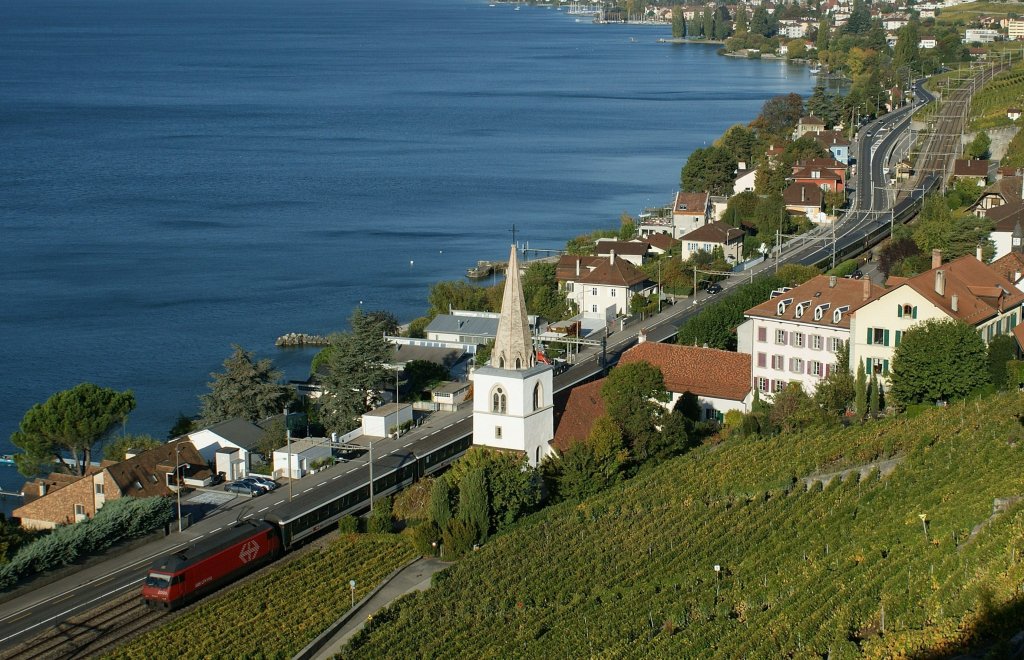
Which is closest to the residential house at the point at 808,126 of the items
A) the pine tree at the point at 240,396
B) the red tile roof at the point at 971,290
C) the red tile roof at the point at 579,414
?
the red tile roof at the point at 971,290

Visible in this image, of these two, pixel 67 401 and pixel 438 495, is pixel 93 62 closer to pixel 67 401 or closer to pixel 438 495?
pixel 67 401

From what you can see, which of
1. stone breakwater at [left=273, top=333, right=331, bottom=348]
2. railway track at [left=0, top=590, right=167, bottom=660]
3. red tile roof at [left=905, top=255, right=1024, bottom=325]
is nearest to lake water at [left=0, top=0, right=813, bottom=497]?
stone breakwater at [left=273, top=333, right=331, bottom=348]

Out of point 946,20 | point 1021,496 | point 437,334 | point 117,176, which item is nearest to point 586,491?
point 1021,496

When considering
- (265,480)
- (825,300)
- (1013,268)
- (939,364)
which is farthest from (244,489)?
(1013,268)

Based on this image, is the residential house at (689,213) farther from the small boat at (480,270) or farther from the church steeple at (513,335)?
the church steeple at (513,335)

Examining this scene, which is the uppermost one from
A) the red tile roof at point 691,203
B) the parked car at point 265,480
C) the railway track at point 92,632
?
the red tile roof at point 691,203

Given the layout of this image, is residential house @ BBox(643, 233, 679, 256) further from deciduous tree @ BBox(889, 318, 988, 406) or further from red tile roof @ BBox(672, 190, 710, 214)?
deciduous tree @ BBox(889, 318, 988, 406)
